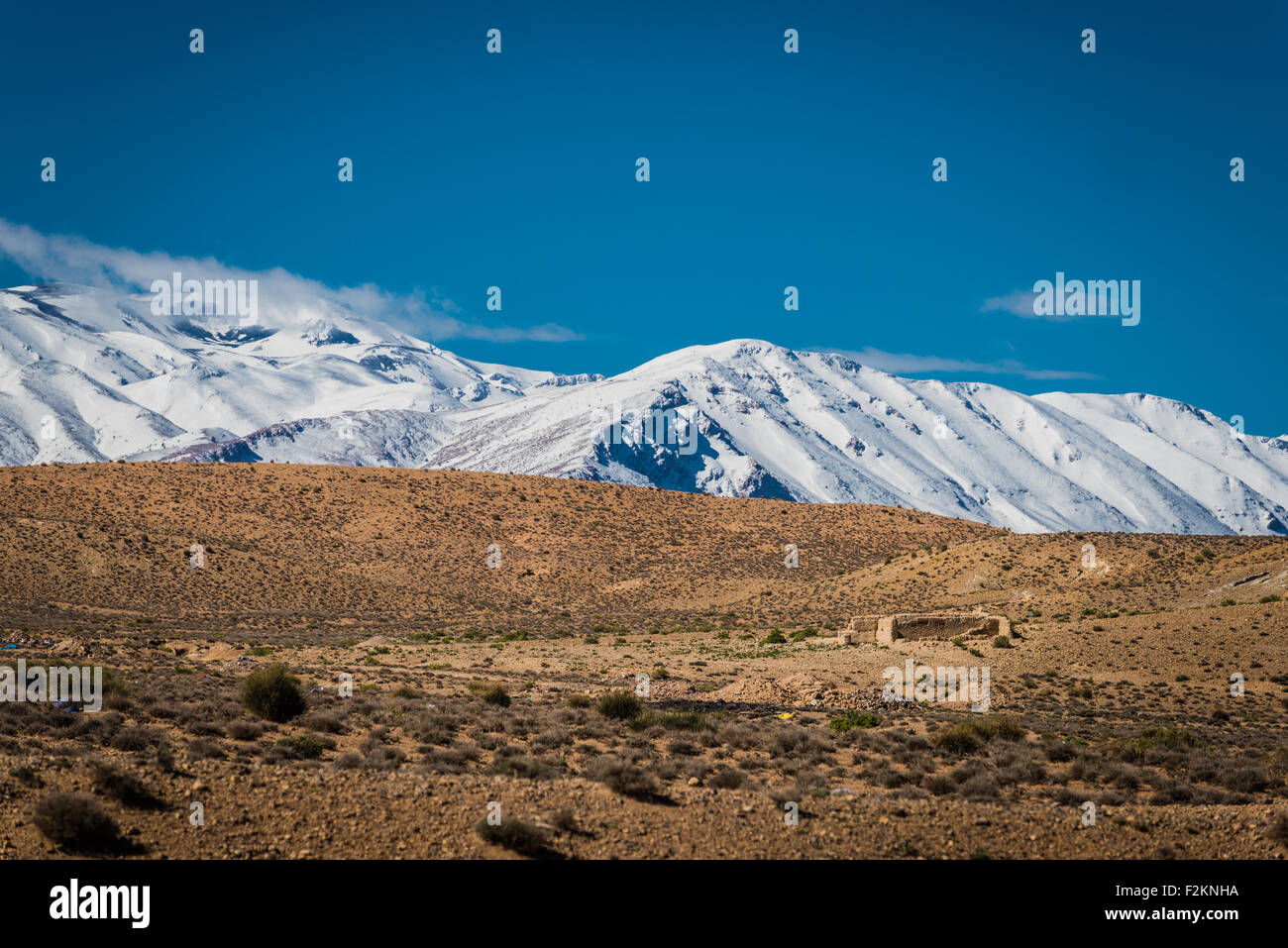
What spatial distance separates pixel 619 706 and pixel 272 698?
6.87 meters

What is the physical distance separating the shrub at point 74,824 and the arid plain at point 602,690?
0.12ft

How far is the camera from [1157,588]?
45031 mm

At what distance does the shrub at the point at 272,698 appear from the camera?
56.7 ft

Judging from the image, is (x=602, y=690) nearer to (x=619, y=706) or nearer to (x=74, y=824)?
(x=619, y=706)

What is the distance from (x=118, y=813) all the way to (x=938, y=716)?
17275 millimetres

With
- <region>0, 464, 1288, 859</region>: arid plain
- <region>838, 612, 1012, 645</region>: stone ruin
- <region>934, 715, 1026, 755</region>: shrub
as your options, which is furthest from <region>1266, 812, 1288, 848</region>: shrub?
<region>838, 612, 1012, 645</region>: stone ruin

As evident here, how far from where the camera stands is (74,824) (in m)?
9.50

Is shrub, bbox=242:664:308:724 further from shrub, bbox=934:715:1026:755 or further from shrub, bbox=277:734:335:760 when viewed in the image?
Result: shrub, bbox=934:715:1026:755

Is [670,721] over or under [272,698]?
under

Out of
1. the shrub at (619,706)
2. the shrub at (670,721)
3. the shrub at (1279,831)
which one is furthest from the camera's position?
the shrub at (619,706)

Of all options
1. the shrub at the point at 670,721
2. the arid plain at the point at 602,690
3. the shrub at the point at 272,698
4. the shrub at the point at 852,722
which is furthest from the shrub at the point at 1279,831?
the shrub at the point at 272,698

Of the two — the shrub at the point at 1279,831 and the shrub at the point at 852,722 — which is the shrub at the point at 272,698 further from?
the shrub at the point at 1279,831

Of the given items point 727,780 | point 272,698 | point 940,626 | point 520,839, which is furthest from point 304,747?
point 940,626
